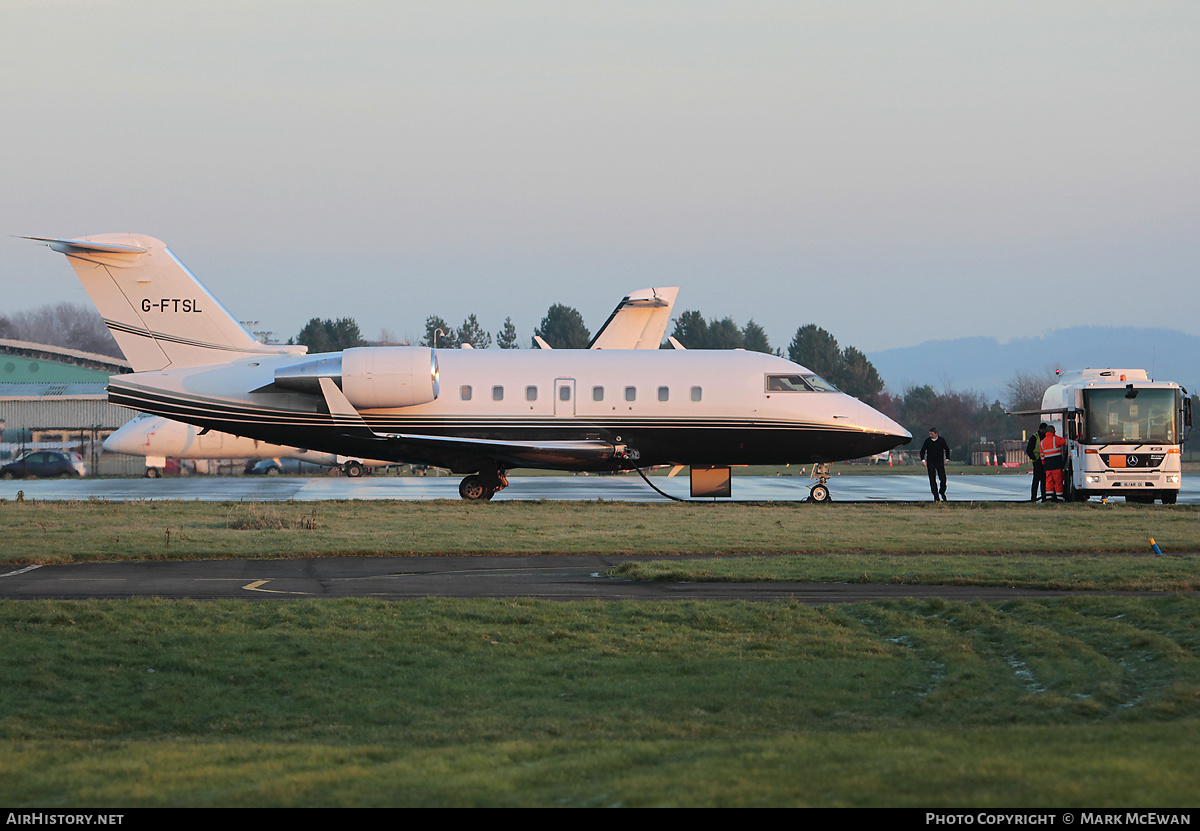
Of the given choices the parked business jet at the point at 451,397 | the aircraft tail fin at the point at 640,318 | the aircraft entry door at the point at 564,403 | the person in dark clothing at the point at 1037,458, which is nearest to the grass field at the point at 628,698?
the parked business jet at the point at 451,397

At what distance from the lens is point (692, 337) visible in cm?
11438

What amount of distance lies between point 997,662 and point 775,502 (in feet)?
62.8

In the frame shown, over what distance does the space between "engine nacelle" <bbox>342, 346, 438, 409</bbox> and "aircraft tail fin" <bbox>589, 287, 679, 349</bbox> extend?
44.4ft

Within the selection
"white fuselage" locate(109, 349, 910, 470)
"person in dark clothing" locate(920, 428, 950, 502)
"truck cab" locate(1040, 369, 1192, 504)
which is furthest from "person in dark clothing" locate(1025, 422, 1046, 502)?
"white fuselage" locate(109, 349, 910, 470)

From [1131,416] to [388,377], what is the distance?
762 inches

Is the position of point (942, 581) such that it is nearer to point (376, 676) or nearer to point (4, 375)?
point (376, 676)

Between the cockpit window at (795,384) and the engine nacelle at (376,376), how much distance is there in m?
8.73

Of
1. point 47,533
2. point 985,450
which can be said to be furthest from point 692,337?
point 47,533

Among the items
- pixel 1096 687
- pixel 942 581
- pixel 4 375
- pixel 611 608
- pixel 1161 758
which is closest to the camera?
pixel 1161 758

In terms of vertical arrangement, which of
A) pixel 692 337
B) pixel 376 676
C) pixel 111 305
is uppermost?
pixel 692 337

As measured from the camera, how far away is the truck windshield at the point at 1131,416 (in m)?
29.1

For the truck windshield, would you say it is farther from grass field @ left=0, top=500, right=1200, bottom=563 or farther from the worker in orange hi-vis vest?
grass field @ left=0, top=500, right=1200, bottom=563

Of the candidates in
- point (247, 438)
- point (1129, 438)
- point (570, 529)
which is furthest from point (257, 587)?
point (1129, 438)

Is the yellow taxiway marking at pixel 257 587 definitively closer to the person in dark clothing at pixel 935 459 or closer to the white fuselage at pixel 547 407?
the white fuselage at pixel 547 407
